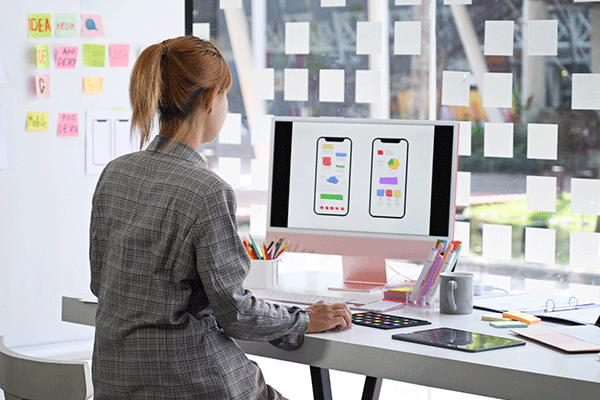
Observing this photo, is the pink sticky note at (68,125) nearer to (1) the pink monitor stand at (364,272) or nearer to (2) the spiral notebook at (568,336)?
(1) the pink monitor stand at (364,272)

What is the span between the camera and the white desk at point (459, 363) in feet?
4.18

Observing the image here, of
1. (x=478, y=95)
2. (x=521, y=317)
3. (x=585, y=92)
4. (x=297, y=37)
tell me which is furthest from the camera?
(x=297, y=37)

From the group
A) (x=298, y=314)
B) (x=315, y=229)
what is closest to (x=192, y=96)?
(x=298, y=314)

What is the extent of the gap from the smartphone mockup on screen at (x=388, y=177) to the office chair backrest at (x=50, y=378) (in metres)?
1.02

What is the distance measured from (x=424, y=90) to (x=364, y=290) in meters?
1.41

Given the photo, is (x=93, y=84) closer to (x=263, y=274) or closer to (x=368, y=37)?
(x=368, y=37)

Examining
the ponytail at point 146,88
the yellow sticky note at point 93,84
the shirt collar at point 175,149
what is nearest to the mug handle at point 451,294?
the shirt collar at point 175,149

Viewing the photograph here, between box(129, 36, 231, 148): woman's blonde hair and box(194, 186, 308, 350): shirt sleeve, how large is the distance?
206 millimetres

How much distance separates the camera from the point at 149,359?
132 cm

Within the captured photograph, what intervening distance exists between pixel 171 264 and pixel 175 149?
0.23m

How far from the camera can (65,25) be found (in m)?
3.06

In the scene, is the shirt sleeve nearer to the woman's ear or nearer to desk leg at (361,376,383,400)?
the woman's ear

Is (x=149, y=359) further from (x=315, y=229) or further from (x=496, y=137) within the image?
(x=496, y=137)

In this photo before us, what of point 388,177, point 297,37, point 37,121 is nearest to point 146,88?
point 388,177
